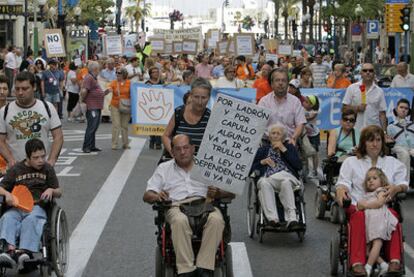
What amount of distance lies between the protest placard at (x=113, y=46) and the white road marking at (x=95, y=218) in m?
20.5

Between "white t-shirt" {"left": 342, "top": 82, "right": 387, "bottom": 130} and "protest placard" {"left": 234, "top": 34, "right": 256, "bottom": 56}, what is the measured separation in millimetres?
22253

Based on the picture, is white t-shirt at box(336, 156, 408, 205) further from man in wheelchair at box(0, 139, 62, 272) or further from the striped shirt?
man in wheelchair at box(0, 139, 62, 272)

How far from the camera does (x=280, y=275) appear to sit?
1024 centimetres

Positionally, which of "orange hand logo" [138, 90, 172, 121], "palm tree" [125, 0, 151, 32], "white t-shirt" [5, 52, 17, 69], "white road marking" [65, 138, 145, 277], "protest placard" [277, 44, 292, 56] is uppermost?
"palm tree" [125, 0, 151, 32]

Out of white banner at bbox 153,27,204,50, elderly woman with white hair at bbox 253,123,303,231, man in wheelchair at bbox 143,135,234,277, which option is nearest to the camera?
man in wheelchair at bbox 143,135,234,277

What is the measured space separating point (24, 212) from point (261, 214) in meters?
3.03

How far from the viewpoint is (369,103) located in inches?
641

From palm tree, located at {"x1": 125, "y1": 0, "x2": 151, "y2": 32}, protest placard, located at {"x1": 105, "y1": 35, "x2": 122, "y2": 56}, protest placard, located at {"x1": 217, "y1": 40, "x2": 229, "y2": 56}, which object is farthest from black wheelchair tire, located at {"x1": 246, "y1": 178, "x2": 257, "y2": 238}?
palm tree, located at {"x1": 125, "y1": 0, "x2": 151, "y2": 32}

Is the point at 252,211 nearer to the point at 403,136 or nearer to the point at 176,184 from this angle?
the point at 176,184

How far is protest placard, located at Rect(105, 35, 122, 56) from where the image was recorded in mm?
40938

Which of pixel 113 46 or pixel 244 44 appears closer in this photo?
pixel 244 44

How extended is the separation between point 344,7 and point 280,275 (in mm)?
57549

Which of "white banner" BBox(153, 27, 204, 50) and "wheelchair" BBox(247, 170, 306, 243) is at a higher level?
"white banner" BBox(153, 27, 204, 50)

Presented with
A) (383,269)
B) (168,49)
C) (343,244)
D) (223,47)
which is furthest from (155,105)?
(168,49)
